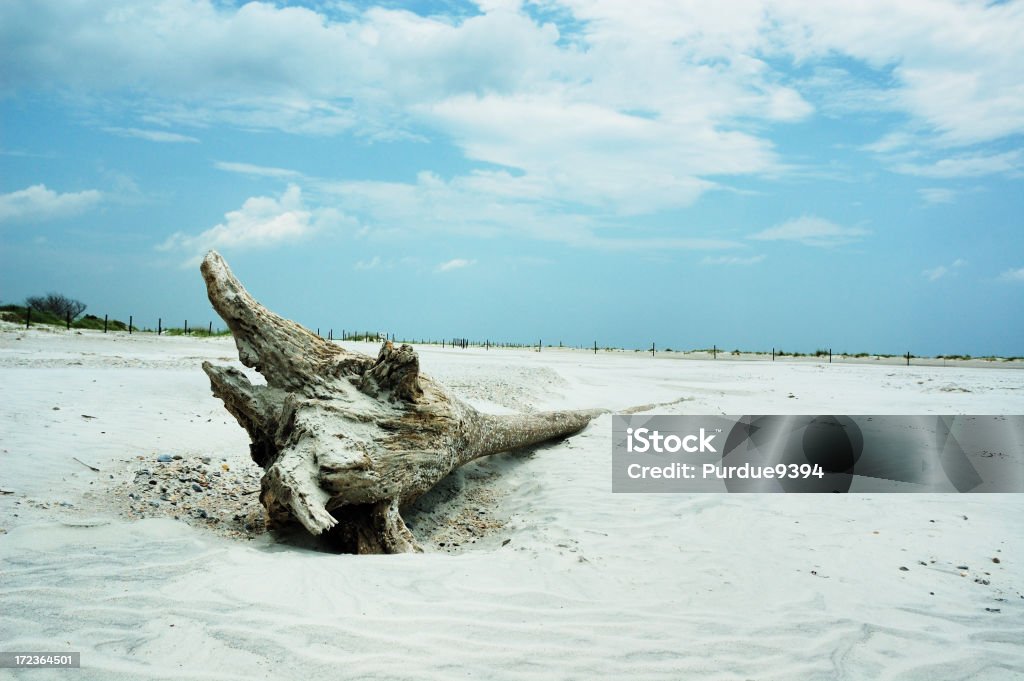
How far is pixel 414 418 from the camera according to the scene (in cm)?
618

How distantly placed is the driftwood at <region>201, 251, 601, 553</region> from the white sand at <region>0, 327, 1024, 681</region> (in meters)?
0.54

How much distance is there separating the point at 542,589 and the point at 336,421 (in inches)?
90.8

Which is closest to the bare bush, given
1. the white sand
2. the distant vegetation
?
the distant vegetation

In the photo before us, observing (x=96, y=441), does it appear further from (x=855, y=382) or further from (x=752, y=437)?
(x=855, y=382)

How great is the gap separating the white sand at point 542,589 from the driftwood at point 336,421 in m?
0.54

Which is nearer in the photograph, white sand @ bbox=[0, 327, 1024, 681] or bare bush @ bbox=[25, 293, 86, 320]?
white sand @ bbox=[0, 327, 1024, 681]

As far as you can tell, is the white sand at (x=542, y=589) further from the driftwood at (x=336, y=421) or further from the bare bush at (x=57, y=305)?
the bare bush at (x=57, y=305)

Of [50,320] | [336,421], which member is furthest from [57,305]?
[336,421]

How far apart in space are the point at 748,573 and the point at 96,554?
4.29 m

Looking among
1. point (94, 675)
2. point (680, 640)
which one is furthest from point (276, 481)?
point (680, 640)

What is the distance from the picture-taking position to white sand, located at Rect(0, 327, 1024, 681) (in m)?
3.33

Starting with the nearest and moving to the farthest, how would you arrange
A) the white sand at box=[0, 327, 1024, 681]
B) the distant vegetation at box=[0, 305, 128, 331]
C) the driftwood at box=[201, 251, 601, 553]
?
the white sand at box=[0, 327, 1024, 681], the driftwood at box=[201, 251, 601, 553], the distant vegetation at box=[0, 305, 128, 331]

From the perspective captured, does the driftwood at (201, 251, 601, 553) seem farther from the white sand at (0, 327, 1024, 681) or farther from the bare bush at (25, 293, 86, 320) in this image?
the bare bush at (25, 293, 86, 320)

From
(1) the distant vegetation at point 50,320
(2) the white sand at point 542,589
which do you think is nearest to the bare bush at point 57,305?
(1) the distant vegetation at point 50,320
